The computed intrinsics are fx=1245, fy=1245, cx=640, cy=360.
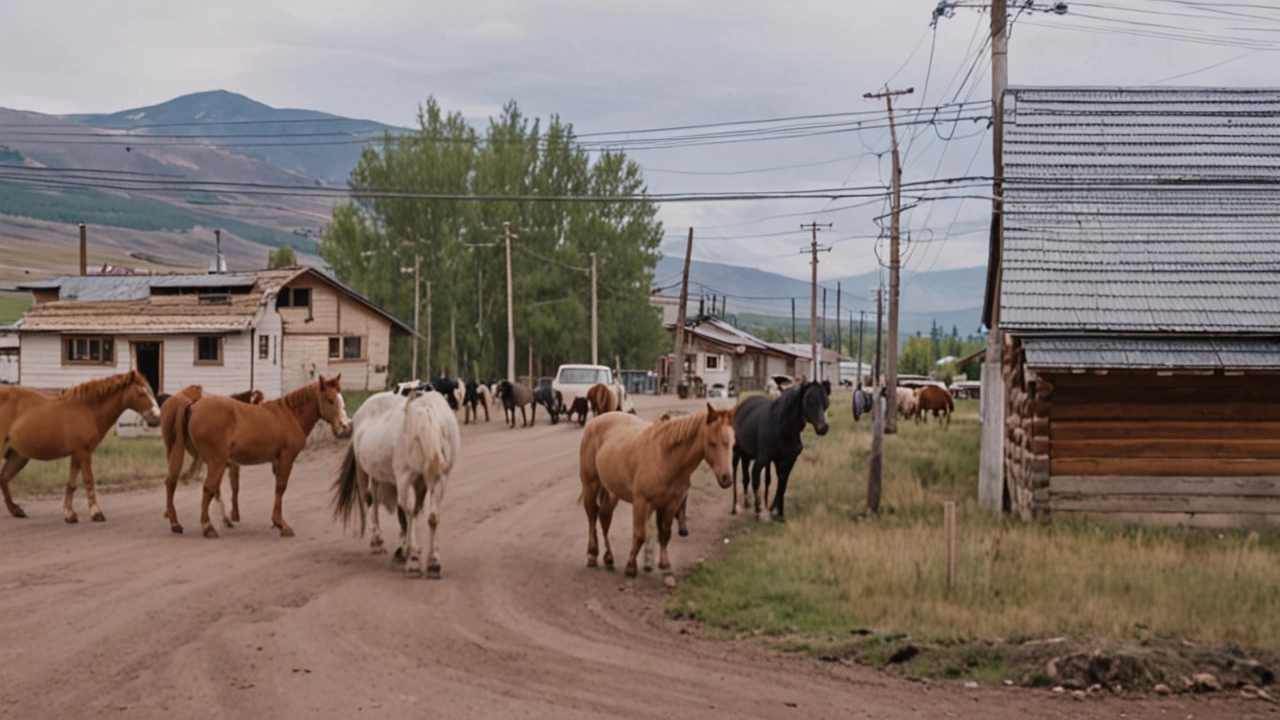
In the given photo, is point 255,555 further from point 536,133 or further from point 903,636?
point 536,133

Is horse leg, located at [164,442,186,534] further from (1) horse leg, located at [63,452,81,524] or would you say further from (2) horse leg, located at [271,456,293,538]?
(1) horse leg, located at [63,452,81,524]

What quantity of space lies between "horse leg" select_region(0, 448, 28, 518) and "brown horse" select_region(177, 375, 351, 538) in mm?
2578

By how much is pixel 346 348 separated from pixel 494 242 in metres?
13.5

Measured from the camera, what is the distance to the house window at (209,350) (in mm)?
44219

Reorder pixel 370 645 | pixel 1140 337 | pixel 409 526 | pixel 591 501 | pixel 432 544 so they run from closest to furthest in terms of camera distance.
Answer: pixel 370 645
pixel 432 544
pixel 409 526
pixel 591 501
pixel 1140 337

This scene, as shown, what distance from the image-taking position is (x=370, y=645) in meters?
9.61

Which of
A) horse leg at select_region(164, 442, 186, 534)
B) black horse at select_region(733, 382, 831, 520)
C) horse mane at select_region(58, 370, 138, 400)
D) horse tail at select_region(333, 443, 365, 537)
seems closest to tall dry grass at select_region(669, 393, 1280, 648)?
black horse at select_region(733, 382, 831, 520)

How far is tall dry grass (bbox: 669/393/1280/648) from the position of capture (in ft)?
35.5

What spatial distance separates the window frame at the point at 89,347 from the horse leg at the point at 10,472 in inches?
1158

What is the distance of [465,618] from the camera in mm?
10836

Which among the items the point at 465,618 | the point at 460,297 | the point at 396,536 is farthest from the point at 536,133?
the point at 465,618

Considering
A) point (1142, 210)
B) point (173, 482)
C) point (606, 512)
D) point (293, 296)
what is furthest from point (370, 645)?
point (293, 296)

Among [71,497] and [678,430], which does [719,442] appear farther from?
[71,497]

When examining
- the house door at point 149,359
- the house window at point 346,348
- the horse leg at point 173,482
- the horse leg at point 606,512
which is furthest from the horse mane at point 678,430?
the house window at point 346,348
